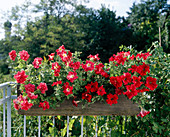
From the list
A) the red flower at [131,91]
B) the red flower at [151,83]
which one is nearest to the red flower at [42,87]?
the red flower at [131,91]

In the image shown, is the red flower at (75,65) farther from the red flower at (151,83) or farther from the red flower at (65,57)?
the red flower at (151,83)

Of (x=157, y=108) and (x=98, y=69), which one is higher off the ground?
(x=98, y=69)

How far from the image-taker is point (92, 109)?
167 cm

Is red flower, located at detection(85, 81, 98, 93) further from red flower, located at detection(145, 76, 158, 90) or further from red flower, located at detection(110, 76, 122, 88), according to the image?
red flower, located at detection(145, 76, 158, 90)

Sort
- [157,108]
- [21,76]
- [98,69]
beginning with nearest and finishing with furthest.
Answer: [21,76] < [98,69] < [157,108]

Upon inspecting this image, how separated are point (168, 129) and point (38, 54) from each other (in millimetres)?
9999

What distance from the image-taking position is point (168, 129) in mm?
1820

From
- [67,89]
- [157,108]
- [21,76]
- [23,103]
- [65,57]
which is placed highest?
[65,57]

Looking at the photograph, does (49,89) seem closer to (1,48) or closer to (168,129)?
(168,129)

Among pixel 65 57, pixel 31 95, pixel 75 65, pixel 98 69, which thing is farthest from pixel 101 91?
pixel 31 95

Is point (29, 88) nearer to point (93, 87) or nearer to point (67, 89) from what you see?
point (67, 89)

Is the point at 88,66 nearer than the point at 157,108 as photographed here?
Yes

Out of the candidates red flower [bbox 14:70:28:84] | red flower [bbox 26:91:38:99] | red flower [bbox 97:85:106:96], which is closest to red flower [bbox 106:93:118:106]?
red flower [bbox 97:85:106:96]

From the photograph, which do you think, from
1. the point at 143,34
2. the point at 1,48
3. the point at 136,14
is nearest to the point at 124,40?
the point at 143,34
